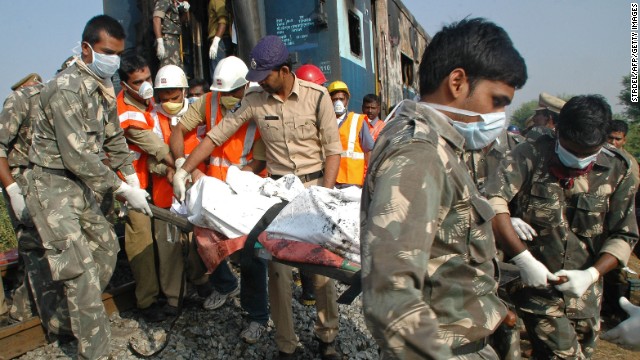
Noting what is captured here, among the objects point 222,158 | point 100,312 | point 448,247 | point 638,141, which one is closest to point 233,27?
point 222,158

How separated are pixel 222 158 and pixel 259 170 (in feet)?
0.97

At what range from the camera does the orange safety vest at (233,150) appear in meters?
3.69

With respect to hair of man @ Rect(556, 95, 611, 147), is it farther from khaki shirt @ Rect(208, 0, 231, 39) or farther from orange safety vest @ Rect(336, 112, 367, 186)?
khaki shirt @ Rect(208, 0, 231, 39)

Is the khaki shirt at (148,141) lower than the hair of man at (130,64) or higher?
lower

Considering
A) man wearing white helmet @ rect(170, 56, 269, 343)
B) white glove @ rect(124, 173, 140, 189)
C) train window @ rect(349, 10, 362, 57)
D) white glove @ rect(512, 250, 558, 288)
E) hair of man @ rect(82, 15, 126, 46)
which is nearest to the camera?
white glove @ rect(512, 250, 558, 288)

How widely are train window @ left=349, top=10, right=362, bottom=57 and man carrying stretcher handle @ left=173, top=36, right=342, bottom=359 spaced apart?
3.18m

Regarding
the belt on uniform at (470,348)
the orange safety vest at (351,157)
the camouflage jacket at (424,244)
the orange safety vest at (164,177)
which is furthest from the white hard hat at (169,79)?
the belt on uniform at (470,348)

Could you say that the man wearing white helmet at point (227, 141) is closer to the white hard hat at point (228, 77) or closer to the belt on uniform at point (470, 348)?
the white hard hat at point (228, 77)

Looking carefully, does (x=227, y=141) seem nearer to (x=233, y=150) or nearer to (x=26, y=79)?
(x=233, y=150)

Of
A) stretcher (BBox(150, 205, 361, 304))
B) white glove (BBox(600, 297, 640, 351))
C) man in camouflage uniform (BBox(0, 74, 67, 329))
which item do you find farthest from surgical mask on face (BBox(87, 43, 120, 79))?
white glove (BBox(600, 297, 640, 351))

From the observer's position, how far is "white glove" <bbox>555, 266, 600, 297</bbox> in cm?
250

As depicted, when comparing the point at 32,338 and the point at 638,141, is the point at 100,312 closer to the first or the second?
the point at 32,338

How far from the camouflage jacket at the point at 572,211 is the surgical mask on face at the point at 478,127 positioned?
1.27 m

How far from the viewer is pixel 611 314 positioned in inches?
189
